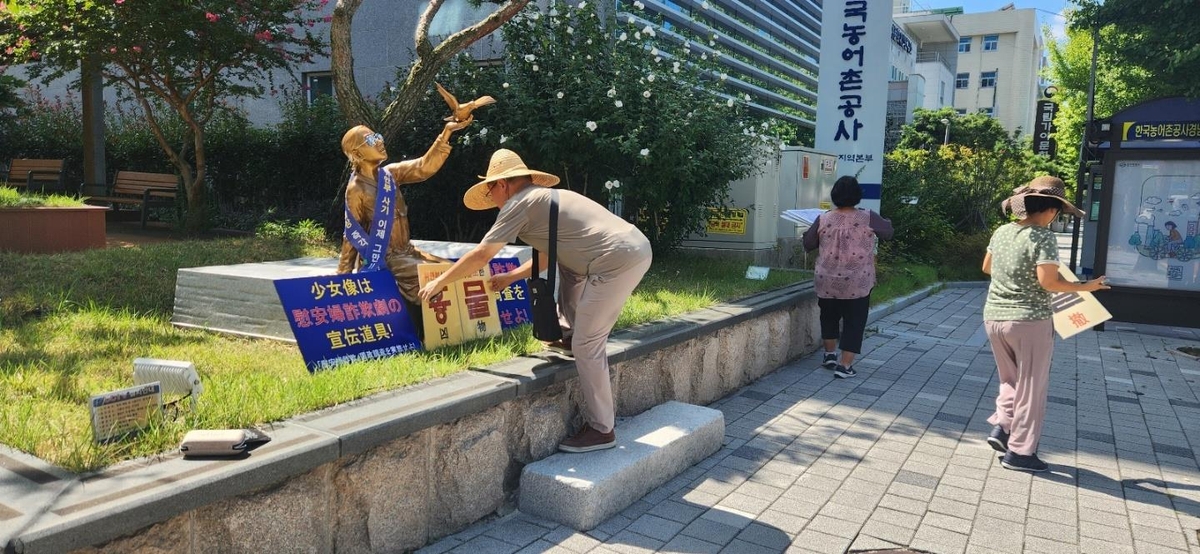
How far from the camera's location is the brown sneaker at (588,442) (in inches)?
177

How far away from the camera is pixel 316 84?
17.4 metres

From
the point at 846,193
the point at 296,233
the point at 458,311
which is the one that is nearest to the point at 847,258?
the point at 846,193

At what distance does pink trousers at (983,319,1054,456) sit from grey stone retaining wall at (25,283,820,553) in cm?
206

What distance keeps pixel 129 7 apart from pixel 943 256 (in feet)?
45.6

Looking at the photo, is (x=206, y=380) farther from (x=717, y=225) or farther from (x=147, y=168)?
(x=147, y=168)

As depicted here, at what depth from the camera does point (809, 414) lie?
623cm

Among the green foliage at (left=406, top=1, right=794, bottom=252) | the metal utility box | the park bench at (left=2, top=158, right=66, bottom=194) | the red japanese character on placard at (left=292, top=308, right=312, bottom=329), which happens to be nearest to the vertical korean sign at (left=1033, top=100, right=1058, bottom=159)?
the metal utility box

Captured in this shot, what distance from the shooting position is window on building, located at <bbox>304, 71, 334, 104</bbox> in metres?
17.2

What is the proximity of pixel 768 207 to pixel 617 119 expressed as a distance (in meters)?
3.35

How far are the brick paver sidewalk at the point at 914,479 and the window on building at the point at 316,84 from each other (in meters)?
12.9

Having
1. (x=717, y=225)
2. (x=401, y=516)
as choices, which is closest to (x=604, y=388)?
(x=401, y=516)

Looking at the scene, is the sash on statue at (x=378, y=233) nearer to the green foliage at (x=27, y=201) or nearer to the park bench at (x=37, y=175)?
the green foliage at (x=27, y=201)

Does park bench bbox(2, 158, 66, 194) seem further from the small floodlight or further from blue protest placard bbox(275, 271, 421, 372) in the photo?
the small floodlight

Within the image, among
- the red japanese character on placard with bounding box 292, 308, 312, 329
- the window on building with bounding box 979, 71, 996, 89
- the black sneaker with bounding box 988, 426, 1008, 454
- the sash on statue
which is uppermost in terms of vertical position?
the window on building with bounding box 979, 71, 996, 89
